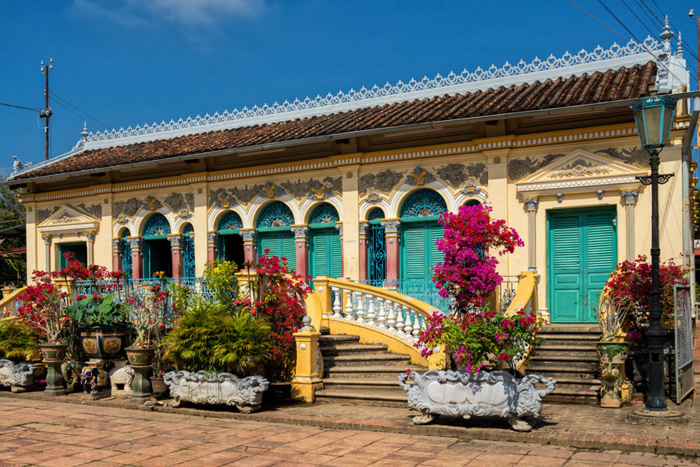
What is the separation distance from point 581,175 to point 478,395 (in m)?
5.85

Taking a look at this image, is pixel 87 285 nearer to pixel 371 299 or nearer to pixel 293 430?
pixel 371 299

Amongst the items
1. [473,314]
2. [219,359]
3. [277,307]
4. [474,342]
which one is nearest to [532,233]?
[473,314]

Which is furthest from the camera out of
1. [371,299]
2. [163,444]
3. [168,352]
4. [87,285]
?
[87,285]

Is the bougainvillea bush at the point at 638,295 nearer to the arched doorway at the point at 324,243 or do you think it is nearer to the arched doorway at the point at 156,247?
the arched doorway at the point at 324,243

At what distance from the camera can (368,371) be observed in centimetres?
1116

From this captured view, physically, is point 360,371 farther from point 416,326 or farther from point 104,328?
point 104,328

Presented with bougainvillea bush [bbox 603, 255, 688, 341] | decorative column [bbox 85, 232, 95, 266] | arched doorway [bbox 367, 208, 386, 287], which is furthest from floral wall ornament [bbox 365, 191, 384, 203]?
decorative column [bbox 85, 232, 95, 266]

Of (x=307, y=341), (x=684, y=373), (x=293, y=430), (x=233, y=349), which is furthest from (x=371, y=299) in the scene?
(x=684, y=373)

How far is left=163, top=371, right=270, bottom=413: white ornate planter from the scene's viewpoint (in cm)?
984

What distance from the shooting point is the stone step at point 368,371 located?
11.1 m

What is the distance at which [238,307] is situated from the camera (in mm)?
11234

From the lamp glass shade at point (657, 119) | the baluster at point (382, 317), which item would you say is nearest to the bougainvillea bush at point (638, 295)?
the lamp glass shade at point (657, 119)

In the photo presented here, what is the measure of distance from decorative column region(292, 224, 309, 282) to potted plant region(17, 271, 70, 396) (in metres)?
5.02

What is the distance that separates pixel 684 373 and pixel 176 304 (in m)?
7.84
